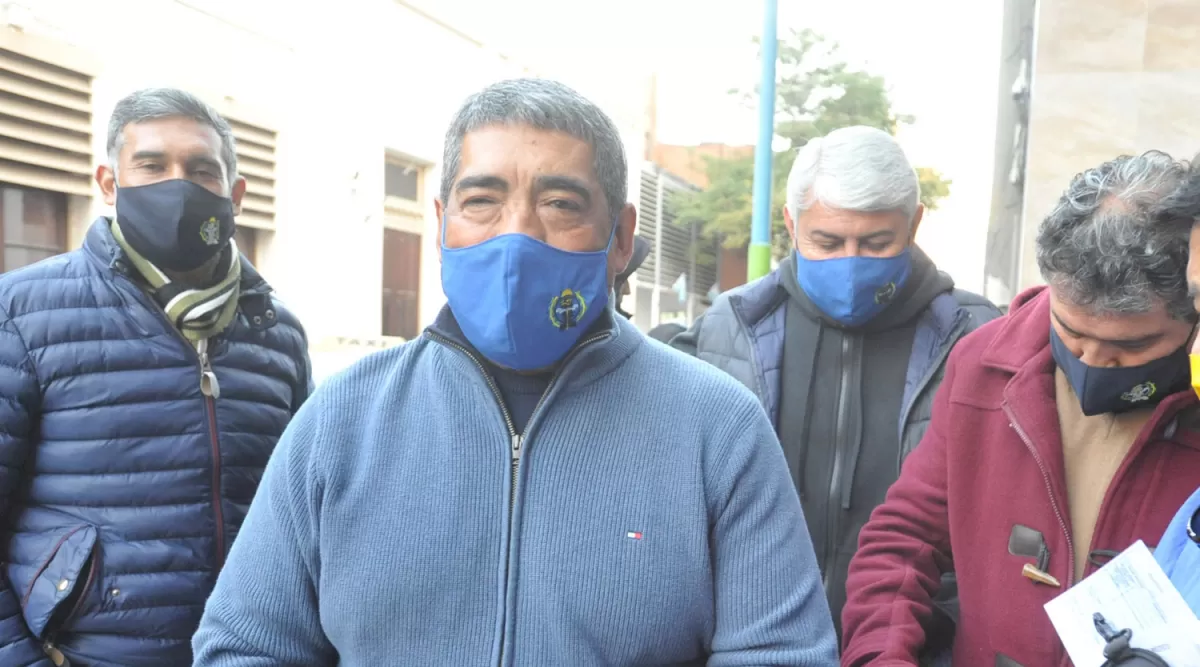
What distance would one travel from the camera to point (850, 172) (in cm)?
222

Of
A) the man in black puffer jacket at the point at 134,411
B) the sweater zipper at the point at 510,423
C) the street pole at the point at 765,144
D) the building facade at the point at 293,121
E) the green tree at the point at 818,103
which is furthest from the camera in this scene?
the green tree at the point at 818,103

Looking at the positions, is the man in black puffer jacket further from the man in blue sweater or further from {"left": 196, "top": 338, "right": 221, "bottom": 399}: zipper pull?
the man in blue sweater

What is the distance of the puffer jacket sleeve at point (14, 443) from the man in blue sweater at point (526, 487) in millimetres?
878

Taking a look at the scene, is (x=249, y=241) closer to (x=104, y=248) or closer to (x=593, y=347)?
(x=104, y=248)

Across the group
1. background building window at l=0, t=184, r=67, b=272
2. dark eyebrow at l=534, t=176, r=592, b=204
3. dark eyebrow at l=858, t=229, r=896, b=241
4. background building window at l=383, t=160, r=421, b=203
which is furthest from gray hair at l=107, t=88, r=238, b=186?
background building window at l=383, t=160, r=421, b=203

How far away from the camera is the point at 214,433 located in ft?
7.14

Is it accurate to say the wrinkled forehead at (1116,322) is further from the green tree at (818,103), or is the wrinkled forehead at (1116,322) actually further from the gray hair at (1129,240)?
the green tree at (818,103)

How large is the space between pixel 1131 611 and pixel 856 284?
3.24 ft

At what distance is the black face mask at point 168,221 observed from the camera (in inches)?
87.8

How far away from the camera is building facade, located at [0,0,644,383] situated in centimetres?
617

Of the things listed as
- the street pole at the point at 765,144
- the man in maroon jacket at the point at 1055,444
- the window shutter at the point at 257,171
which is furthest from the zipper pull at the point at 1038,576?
the window shutter at the point at 257,171

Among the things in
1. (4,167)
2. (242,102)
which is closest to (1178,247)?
(4,167)

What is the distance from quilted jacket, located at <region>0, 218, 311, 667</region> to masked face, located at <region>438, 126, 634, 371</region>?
43.2 inches

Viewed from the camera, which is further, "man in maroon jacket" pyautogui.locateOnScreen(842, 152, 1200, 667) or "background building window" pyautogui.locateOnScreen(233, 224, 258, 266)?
"background building window" pyautogui.locateOnScreen(233, 224, 258, 266)
